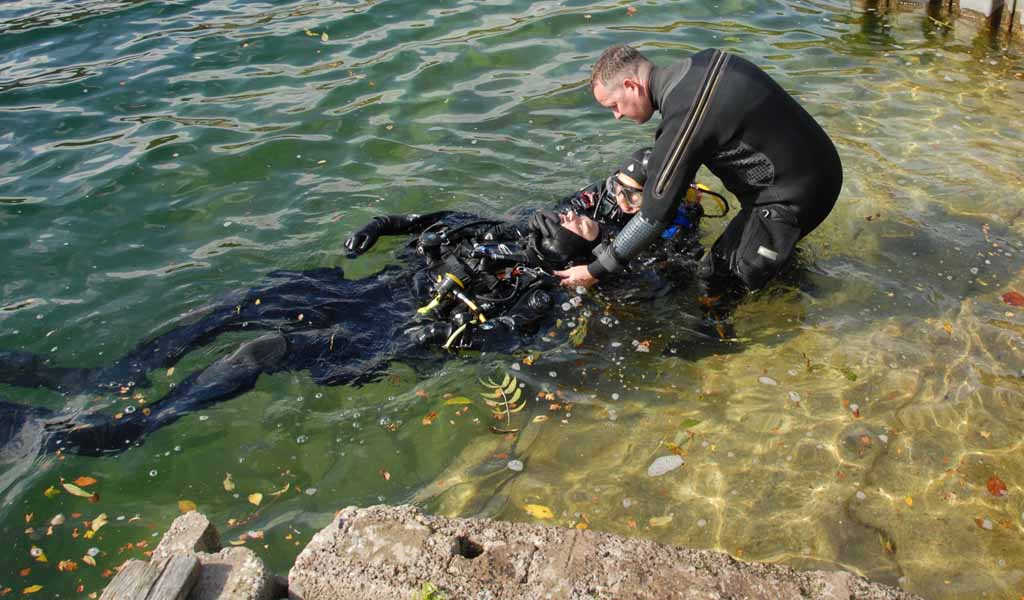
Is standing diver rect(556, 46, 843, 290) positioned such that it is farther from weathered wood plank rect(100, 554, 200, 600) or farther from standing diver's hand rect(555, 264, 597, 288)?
weathered wood plank rect(100, 554, 200, 600)

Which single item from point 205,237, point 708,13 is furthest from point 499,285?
point 708,13

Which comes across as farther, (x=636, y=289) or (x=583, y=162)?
(x=583, y=162)

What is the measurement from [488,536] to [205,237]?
4.00 m

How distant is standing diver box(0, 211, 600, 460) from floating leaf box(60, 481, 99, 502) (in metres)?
0.20

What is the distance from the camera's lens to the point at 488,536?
112 inches

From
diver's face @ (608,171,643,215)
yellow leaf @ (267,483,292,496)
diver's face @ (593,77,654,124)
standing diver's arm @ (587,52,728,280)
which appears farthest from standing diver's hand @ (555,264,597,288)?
yellow leaf @ (267,483,292,496)

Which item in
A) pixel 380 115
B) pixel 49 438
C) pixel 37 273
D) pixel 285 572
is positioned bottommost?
pixel 285 572

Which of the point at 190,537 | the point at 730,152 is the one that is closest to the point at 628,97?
the point at 730,152

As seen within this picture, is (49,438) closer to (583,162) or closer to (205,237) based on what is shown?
(205,237)

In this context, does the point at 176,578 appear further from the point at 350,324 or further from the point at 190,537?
the point at 350,324

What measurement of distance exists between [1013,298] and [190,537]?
5.07m

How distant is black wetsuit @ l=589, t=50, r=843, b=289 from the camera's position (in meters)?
4.18

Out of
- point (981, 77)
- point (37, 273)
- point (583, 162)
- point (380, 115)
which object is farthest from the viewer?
point (981, 77)

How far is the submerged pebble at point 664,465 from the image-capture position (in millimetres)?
3885
